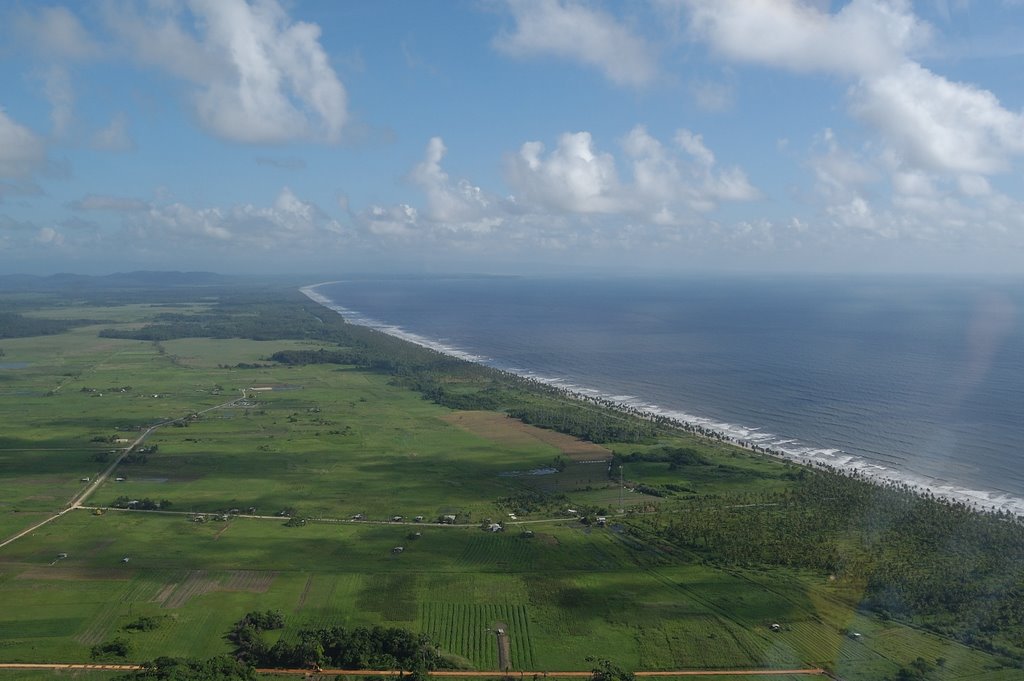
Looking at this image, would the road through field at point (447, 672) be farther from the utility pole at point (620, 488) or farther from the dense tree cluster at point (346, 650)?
the utility pole at point (620, 488)

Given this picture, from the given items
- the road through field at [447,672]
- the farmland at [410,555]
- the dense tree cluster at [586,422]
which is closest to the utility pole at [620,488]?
the farmland at [410,555]

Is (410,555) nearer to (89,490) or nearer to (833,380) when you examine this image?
(89,490)

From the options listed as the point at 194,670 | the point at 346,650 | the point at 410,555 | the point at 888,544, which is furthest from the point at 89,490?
the point at 888,544

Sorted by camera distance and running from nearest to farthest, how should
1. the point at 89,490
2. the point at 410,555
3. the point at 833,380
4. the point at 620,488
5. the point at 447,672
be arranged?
the point at 447,672
the point at 410,555
the point at 89,490
the point at 620,488
the point at 833,380

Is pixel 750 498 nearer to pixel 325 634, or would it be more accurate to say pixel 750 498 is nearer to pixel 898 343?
pixel 325 634

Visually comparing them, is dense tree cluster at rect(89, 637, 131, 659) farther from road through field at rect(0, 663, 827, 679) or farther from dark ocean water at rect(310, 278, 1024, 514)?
dark ocean water at rect(310, 278, 1024, 514)

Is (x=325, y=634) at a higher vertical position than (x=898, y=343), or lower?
lower

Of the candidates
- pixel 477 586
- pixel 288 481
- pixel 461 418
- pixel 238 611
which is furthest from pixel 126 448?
pixel 477 586

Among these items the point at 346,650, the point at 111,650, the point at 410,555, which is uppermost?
the point at 346,650
